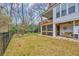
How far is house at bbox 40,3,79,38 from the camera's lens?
2.27 meters

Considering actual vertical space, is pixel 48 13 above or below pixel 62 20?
above

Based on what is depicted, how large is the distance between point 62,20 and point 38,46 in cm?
48

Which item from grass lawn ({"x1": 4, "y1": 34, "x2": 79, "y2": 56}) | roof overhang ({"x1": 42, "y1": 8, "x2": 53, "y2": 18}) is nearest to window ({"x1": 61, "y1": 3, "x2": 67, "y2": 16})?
roof overhang ({"x1": 42, "y1": 8, "x2": 53, "y2": 18})

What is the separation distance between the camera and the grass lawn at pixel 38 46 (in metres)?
2.33

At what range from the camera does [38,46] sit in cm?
236

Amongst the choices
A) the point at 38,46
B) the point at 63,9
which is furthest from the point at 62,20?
the point at 38,46

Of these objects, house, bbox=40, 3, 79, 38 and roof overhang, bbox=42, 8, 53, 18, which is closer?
house, bbox=40, 3, 79, 38

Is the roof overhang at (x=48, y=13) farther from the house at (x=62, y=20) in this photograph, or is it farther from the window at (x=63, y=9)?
the window at (x=63, y=9)

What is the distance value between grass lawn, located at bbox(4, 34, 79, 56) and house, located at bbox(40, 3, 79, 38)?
0.11 metres

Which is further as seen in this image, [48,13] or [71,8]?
[48,13]

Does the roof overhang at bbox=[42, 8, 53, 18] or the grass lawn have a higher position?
the roof overhang at bbox=[42, 8, 53, 18]

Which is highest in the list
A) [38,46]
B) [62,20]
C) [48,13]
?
[48,13]

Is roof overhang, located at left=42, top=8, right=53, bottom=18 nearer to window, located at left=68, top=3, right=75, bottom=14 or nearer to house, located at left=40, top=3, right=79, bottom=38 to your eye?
house, located at left=40, top=3, right=79, bottom=38

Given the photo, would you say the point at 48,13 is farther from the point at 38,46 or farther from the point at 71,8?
the point at 38,46
